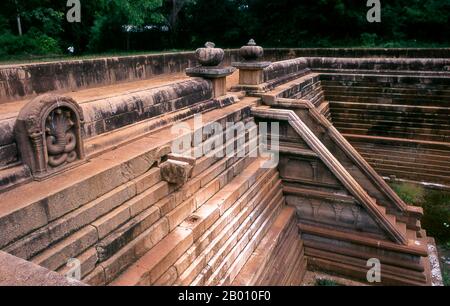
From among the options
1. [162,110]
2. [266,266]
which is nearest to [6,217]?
[162,110]

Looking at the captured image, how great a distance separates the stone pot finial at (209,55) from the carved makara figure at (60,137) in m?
3.44

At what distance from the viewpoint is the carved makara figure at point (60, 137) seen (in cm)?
331

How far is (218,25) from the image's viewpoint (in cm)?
2591

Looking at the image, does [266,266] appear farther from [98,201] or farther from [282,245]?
[98,201]

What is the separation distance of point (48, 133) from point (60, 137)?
14cm

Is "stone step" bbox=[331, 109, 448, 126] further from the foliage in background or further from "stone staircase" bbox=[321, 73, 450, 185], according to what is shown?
the foliage in background

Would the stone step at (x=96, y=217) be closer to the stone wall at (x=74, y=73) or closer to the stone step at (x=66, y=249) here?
the stone step at (x=66, y=249)

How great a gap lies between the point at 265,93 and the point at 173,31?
1899 cm

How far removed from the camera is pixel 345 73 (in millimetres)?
12727

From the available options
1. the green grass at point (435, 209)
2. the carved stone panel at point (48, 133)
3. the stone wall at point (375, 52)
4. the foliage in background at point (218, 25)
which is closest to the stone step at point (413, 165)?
the green grass at point (435, 209)

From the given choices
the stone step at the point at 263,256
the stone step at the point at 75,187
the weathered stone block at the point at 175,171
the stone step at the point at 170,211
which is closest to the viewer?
the stone step at the point at 75,187

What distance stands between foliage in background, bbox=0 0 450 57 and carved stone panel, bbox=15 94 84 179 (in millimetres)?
12979

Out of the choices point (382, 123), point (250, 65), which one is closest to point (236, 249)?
point (250, 65)

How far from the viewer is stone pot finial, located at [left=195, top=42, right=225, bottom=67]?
6.40m
